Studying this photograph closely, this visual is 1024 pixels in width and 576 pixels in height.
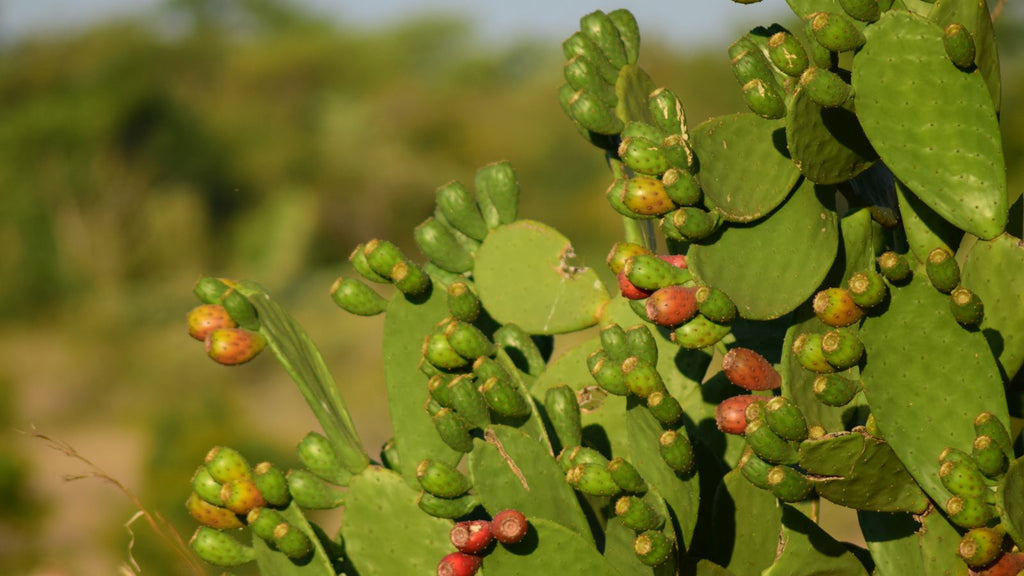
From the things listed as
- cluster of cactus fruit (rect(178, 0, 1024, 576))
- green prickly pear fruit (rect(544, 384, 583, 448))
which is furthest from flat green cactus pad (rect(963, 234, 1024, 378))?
green prickly pear fruit (rect(544, 384, 583, 448))

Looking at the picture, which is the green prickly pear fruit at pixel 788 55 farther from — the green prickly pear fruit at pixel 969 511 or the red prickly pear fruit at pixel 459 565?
the red prickly pear fruit at pixel 459 565

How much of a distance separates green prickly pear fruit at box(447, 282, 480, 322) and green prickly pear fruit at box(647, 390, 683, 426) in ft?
1.22

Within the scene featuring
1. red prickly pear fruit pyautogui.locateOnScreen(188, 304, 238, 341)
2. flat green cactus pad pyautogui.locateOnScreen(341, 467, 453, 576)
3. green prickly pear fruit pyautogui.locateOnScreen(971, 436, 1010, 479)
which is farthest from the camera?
red prickly pear fruit pyautogui.locateOnScreen(188, 304, 238, 341)

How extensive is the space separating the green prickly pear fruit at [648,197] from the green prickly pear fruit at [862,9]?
27 cm

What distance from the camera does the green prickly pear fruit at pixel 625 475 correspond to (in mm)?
1353

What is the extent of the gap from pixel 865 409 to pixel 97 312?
18038mm

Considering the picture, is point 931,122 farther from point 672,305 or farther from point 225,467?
point 225,467

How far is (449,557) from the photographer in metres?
1.41

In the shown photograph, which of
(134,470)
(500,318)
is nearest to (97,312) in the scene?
(134,470)

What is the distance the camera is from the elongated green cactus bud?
1817 millimetres

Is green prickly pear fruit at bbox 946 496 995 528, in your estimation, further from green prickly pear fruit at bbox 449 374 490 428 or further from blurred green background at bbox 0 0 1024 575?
blurred green background at bbox 0 0 1024 575

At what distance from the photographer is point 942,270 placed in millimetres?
1285

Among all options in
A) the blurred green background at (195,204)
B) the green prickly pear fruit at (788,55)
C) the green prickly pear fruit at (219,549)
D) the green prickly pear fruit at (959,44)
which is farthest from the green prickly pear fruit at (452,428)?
the blurred green background at (195,204)

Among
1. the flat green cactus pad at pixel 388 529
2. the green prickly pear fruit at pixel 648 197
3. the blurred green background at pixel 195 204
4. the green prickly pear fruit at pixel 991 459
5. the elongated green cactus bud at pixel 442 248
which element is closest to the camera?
the green prickly pear fruit at pixel 991 459
